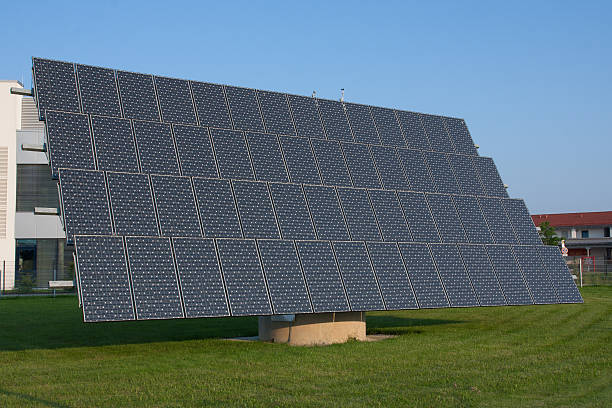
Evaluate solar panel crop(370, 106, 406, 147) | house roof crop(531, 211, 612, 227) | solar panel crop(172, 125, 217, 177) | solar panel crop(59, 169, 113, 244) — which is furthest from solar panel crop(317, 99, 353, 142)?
house roof crop(531, 211, 612, 227)

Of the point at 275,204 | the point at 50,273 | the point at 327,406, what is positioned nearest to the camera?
the point at 327,406

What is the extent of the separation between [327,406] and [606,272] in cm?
4211

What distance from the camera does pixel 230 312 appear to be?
1463 cm

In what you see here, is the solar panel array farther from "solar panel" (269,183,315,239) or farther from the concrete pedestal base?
the concrete pedestal base

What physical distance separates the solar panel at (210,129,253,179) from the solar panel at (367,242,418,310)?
3.87 m

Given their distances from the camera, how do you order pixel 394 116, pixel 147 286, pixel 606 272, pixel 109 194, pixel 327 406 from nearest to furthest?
pixel 327 406 < pixel 147 286 < pixel 109 194 < pixel 394 116 < pixel 606 272

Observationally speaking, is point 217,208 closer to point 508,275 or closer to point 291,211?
point 291,211

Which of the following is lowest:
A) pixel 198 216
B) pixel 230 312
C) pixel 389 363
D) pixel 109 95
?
pixel 389 363

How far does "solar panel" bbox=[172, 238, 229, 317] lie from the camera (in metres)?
14.4

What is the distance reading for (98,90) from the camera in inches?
726

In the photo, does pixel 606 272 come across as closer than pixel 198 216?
No

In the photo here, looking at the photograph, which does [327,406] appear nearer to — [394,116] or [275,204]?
[275,204]

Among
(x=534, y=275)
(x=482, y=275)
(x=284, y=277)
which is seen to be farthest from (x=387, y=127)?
(x=284, y=277)

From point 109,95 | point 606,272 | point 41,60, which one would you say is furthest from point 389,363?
point 606,272
